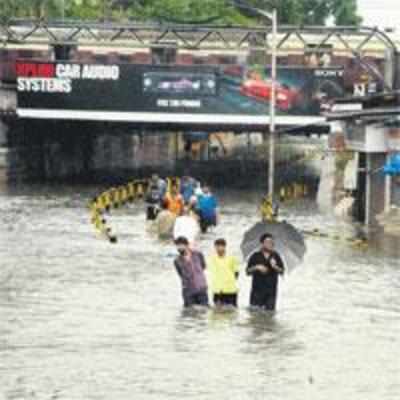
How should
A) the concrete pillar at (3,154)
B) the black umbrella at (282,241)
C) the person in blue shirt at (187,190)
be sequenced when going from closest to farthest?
the black umbrella at (282,241) < the person in blue shirt at (187,190) < the concrete pillar at (3,154)

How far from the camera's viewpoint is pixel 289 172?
91125 mm

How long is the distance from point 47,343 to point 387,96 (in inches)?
988

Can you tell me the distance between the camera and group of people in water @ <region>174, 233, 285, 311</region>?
24453 mm

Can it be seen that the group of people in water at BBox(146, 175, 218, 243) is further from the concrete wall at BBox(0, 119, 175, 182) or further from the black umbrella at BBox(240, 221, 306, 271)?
the concrete wall at BBox(0, 119, 175, 182)

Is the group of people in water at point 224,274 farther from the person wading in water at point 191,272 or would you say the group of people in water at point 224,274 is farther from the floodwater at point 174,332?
the floodwater at point 174,332

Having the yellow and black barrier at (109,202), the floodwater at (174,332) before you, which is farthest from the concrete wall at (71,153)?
the floodwater at (174,332)

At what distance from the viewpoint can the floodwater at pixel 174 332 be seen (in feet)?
63.2

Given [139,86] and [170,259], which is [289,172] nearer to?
[139,86]

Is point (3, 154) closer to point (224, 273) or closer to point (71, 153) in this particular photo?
point (71, 153)

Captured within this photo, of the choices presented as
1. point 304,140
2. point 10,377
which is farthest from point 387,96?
point 304,140

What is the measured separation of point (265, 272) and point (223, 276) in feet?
2.05

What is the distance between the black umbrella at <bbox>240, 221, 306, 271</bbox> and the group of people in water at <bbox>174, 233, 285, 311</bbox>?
1247mm

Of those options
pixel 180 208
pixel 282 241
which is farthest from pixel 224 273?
pixel 180 208

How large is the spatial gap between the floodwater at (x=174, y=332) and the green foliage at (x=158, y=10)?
5336cm
